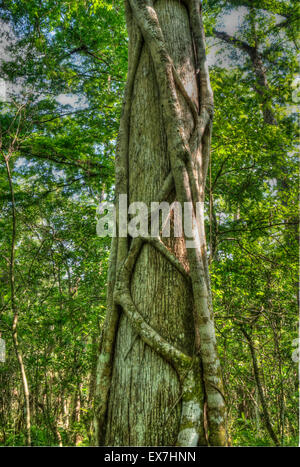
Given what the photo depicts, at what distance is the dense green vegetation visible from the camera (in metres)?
3.94

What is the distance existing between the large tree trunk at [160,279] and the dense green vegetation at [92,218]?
1657 millimetres

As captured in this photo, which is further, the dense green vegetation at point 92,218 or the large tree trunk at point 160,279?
the dense green vegetation at point 92,218

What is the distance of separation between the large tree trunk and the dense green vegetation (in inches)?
65.2

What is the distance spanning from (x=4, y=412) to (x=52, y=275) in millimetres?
2912

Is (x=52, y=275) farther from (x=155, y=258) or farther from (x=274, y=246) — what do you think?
(x=274, y=246)

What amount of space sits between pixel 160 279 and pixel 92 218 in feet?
11.0

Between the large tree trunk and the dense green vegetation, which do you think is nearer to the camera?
the large tree trunk

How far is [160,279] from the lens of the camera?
66.3 inches

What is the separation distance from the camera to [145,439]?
140 centimetres

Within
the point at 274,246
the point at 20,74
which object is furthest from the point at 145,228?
the point at 20,74

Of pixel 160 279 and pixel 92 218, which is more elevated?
pixel 92 218

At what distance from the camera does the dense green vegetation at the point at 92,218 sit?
3943 mm

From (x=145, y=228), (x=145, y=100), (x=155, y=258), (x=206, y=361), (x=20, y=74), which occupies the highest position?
(x=20, y=74)

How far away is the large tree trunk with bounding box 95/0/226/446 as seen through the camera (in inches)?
56.6
